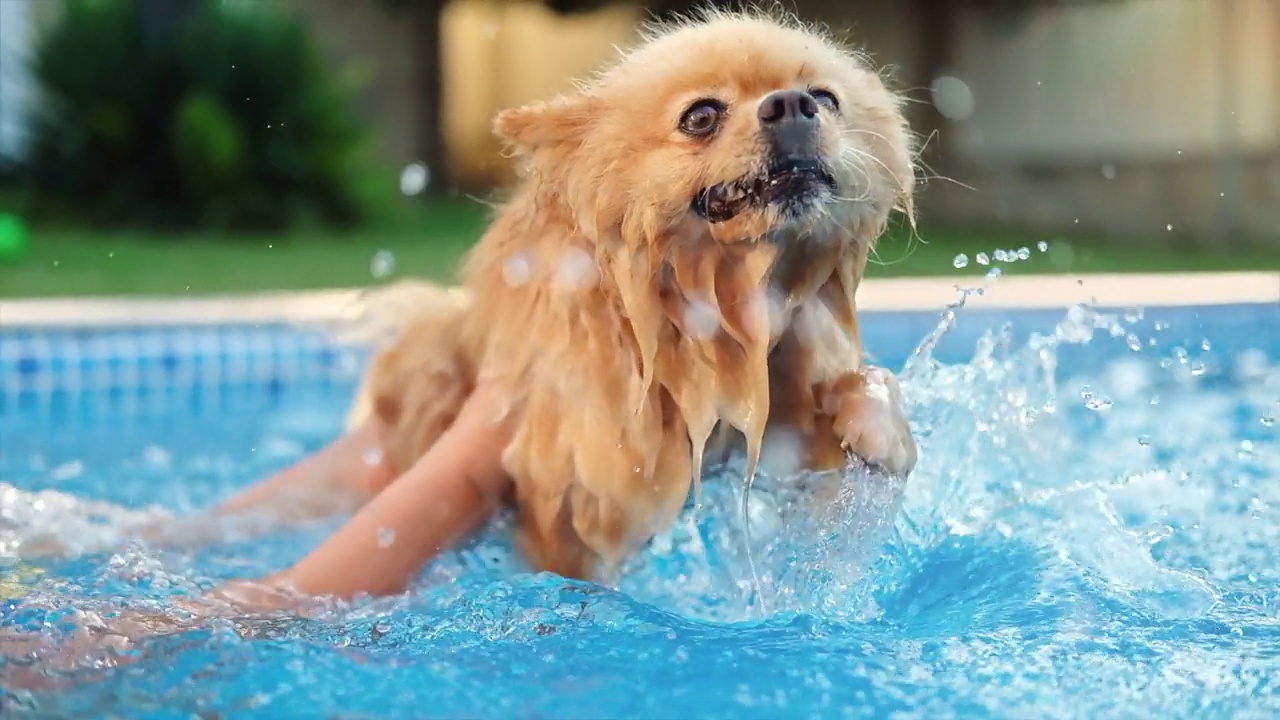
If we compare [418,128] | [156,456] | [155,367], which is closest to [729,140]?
[156,456]

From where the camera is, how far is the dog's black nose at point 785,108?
82.6 inches

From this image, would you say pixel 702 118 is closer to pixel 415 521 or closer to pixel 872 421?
pixel 872 421

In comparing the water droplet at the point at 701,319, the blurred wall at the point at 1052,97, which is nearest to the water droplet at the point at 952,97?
the blurred wall at the point at 1052,97

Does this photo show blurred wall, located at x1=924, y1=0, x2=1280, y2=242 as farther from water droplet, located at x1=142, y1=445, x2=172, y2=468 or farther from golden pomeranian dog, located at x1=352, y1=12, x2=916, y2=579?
golden pomeranian dog, located at x1=352, y1=12, x2=916, y2=579

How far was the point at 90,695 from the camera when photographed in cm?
209

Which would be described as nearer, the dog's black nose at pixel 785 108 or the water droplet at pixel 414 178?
the dog's black nose at pixel 785 108

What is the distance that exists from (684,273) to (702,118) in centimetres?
25

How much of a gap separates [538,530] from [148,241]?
8496 mm

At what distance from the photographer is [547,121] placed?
7.97 feet

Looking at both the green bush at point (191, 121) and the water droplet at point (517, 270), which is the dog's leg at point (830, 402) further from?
the green bush at point (191, 121)

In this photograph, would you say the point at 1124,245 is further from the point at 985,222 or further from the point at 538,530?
the point at 538,530

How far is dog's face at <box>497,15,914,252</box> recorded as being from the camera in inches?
84.7

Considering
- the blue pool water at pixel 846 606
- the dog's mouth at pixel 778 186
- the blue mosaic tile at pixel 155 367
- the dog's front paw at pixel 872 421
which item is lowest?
the blue pool water at pixel 846 606

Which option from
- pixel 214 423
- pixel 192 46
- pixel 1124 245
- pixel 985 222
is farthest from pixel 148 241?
pixel 1124 245
